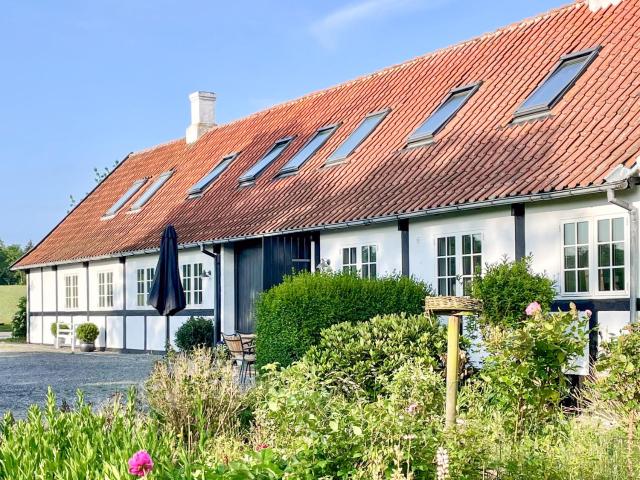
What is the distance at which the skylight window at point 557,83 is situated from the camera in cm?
1451

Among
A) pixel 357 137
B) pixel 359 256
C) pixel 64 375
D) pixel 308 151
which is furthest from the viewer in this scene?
pixel 308 151

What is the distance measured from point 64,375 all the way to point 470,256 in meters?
A: 8.33

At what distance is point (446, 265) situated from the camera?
15.0 m

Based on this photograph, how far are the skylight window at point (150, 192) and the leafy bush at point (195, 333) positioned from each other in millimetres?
6203

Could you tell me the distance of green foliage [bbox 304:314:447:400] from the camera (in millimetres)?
10078

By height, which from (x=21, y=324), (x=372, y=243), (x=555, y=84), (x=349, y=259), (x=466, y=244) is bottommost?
(x=21, y=324)

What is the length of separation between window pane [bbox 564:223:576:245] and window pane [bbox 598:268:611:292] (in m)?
0.60

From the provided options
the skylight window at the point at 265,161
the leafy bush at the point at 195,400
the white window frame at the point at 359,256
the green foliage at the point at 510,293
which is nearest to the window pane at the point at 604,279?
the green foliage at the point at 510,293

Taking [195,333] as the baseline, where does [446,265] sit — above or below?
above

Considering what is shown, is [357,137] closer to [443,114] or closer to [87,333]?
[443,114]

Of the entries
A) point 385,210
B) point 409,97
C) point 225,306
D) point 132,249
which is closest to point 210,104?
point 132,249

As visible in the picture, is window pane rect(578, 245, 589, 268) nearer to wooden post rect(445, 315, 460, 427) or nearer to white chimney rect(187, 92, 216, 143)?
wooden post rect(445, 315, 460, 427)

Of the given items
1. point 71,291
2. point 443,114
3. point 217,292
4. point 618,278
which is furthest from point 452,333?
point 71,291

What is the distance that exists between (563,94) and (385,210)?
3266 mm
